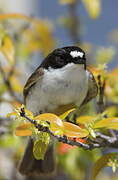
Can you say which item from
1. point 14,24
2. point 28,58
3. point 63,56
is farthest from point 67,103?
point 14,24

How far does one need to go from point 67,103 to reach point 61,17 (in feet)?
3.96

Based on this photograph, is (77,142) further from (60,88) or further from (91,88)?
(91,88)

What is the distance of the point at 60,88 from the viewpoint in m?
1.97

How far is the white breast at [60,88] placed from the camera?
1.94 meters

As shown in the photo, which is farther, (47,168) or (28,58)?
(28,58)

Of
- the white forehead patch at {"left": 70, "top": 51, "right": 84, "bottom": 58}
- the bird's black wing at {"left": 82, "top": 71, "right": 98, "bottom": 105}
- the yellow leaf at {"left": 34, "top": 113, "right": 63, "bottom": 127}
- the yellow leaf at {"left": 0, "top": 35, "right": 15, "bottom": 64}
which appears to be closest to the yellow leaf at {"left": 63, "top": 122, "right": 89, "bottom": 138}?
the yellow leaf at {"left": 34, "top": 113, "right": 63, "bottom": 127}

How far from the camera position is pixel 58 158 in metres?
2.60

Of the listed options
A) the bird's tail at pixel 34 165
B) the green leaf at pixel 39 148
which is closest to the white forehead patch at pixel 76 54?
the green leaf at pixel 39 148

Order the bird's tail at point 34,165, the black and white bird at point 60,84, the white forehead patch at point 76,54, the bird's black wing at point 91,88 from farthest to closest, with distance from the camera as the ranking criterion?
the bird's tail at point 34,165
the bird's black wing at point 91,88
the black and white bird at point 60,84
the white forehead patch at point 76,54

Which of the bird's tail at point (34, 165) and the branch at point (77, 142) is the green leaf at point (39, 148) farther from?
the bird's tail at point (34, 165)

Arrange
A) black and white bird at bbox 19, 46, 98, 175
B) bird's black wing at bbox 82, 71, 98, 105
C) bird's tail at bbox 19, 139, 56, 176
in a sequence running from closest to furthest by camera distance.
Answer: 1. black and white bird at bbox 19, 46, 98, 175
2. bird's black wing at bbox 82, 71, 98, 105
3. bird's tail at bbox 19, 139, 56, 176

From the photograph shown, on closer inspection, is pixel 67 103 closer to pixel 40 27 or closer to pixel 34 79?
pixel 34 79

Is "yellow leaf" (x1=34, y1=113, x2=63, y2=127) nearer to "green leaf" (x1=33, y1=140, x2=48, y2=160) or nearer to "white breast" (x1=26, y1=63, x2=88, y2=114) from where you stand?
"green leaf" (x1=33, y1=140, x2=48, y2=160)

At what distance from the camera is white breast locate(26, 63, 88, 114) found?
1944 millimetres
